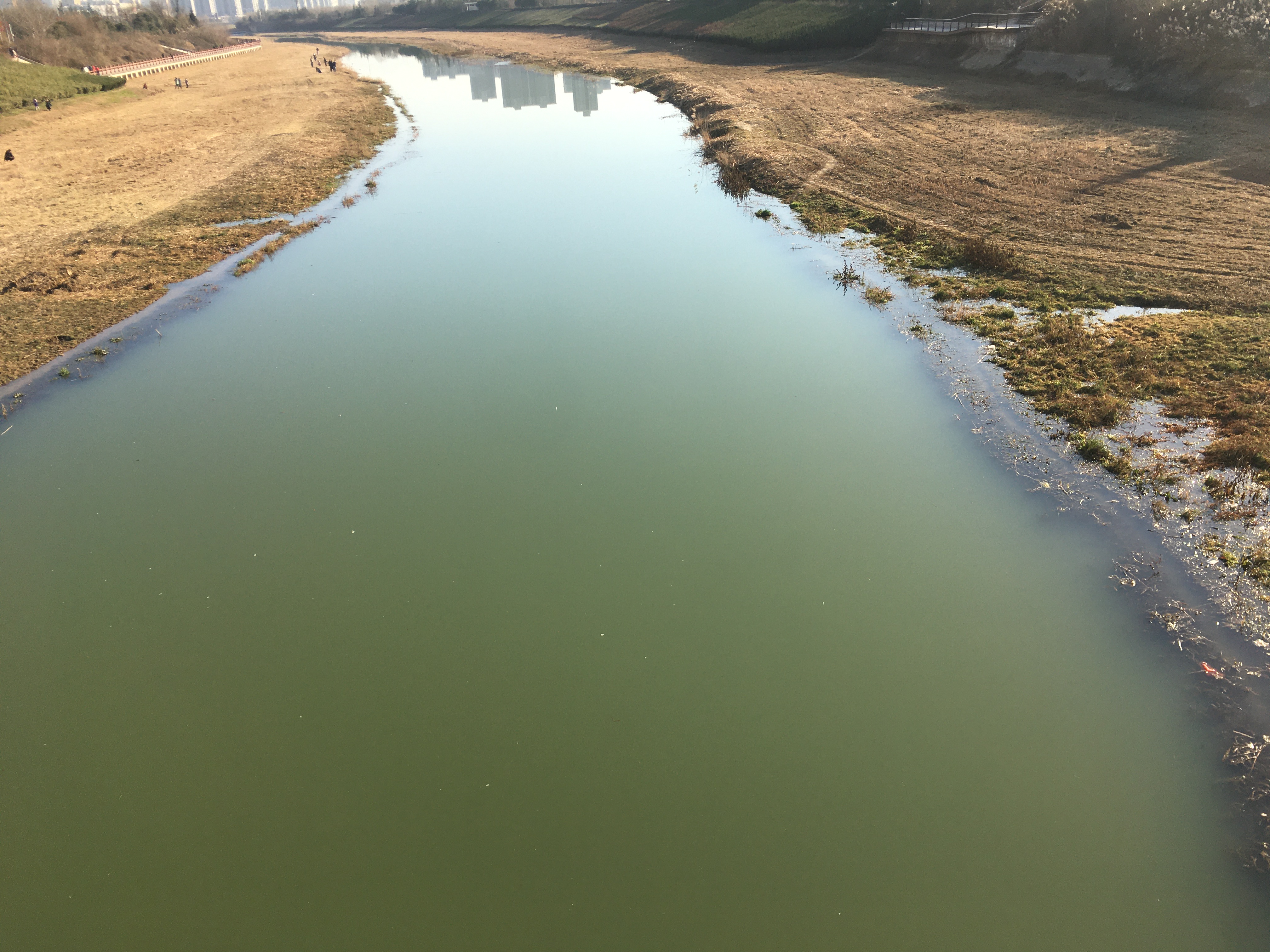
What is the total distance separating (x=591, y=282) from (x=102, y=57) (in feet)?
190

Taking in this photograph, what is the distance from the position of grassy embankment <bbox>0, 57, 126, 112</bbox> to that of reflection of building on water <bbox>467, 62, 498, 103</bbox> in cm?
1998

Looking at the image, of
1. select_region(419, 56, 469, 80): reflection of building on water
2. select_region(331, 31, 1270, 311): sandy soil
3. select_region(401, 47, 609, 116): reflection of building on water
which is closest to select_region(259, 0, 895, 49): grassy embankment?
select_region(331, 31, 1270, 311): sandy soil

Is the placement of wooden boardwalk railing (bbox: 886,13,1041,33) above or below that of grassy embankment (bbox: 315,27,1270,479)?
above

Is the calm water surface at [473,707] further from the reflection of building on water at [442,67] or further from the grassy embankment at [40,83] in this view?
the reflection of building on water at [442,67]

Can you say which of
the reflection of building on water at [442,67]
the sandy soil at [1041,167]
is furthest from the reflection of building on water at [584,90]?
the reflection of building on water at [442,67]

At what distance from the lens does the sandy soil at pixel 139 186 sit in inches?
553

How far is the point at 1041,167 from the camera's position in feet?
57.4

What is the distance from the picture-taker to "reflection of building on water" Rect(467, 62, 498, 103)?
39.5m

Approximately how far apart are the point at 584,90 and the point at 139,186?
78.4ft

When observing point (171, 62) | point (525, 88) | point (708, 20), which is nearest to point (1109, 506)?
point (525, 88)

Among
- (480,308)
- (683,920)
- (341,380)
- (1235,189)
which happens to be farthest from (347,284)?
(1235,189)

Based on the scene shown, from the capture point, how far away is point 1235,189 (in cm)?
1457

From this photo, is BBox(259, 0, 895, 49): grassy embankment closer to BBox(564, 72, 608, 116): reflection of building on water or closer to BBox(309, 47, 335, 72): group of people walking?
BBox(564, 72, 608, 116): reflection of building on water

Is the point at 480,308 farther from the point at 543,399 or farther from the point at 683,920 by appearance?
the point at 683,920
